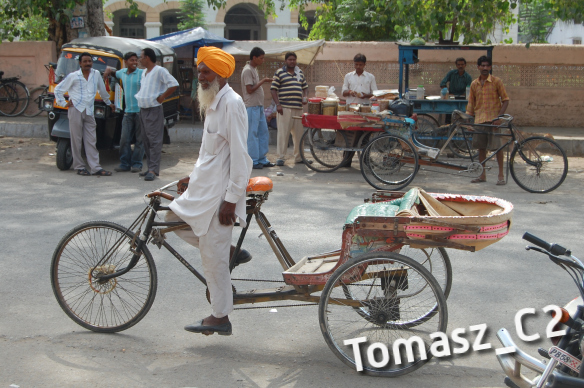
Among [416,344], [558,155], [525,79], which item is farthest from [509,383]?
[525,79]

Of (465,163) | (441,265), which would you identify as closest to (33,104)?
(465,163)

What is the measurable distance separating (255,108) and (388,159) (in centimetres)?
256

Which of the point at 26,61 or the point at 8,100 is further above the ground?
the point at 26,61

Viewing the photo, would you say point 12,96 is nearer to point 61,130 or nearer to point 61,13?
point 61,13

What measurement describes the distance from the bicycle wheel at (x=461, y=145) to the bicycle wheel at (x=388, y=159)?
0.87m

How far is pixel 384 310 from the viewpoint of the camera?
372 cm

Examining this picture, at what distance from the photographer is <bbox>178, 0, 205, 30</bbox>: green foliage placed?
95.1 feet

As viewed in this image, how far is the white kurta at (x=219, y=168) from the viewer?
3.67 metres

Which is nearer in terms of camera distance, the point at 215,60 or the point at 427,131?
the point at 215,60

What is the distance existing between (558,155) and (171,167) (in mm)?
5960

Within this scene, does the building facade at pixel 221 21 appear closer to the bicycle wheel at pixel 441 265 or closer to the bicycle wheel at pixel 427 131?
the bicycle wheel at pixel 427 131

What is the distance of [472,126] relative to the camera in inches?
359

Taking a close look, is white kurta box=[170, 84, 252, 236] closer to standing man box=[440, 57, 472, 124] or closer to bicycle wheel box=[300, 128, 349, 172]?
bicycle wheel box=[300, 128, 349, 172]

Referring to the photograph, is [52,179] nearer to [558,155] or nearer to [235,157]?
[235,157]
